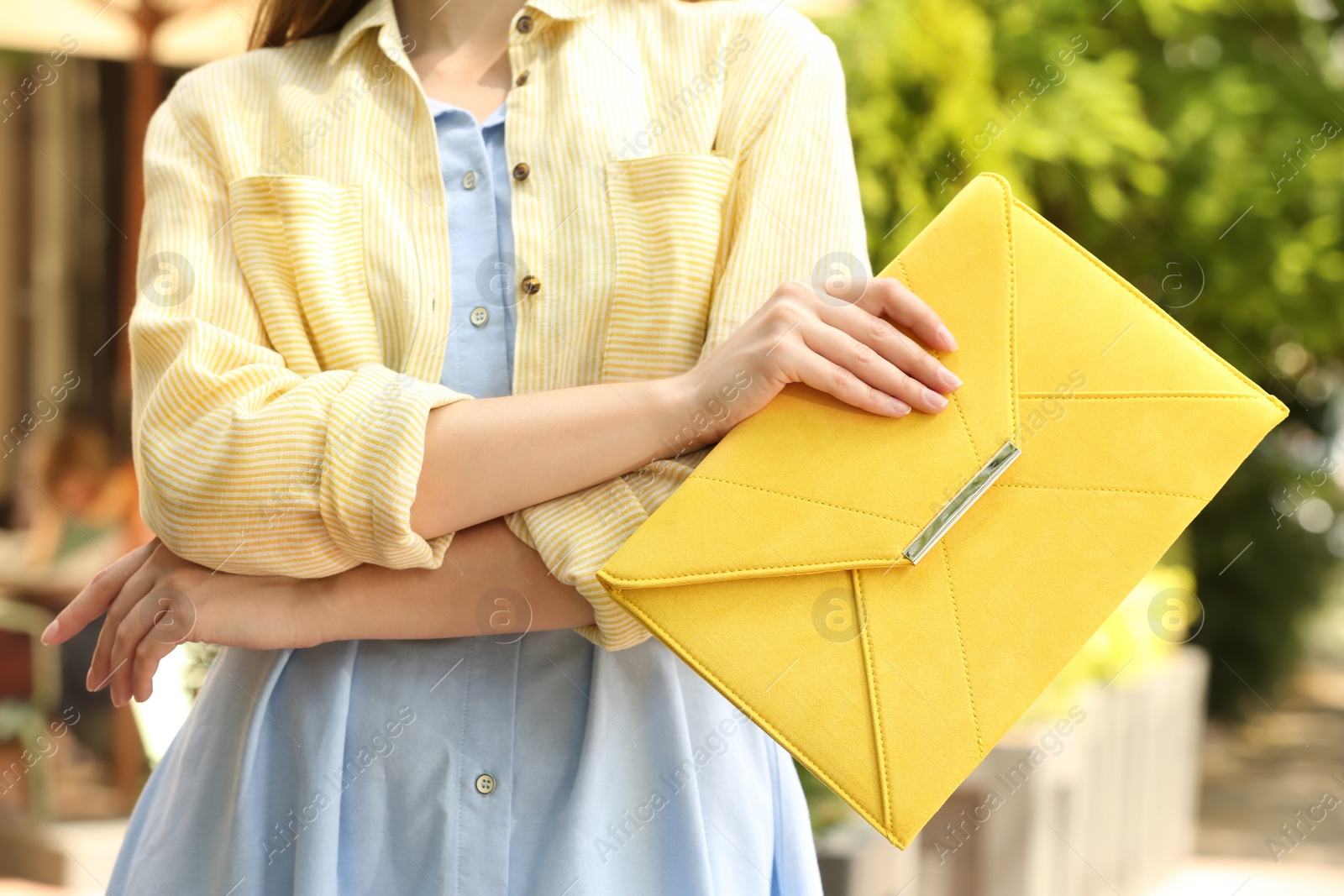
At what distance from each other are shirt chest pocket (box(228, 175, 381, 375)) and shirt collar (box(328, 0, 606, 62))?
226 millimetres

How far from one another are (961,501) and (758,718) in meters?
0.30

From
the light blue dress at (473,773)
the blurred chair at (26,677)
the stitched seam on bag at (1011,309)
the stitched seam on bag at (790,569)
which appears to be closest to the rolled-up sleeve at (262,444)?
the light blue dress at (473,773)

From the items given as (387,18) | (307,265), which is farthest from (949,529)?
(387,18)

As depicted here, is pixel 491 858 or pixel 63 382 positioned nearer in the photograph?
pixel 491 858

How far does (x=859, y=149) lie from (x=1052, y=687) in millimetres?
2315

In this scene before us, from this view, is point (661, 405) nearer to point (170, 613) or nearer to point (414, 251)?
point (414, 251)

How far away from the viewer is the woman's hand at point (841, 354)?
121 centimetres

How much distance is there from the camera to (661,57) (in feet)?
4.97

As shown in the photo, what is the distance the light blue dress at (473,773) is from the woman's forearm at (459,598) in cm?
6

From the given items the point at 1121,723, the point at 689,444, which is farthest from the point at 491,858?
the point at 1121,723

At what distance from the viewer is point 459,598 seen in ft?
4.39

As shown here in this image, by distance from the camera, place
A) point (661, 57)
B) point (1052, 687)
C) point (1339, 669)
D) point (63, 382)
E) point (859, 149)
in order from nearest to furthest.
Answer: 1. point (661, 57)
2. point (859, 149)
3. point (1052, 687)
4. point (63, 382)
5. point (1339, 669)

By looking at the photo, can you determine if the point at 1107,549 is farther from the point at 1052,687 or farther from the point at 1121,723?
the point at 1121,723

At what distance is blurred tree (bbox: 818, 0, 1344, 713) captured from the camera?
4.46 meters
